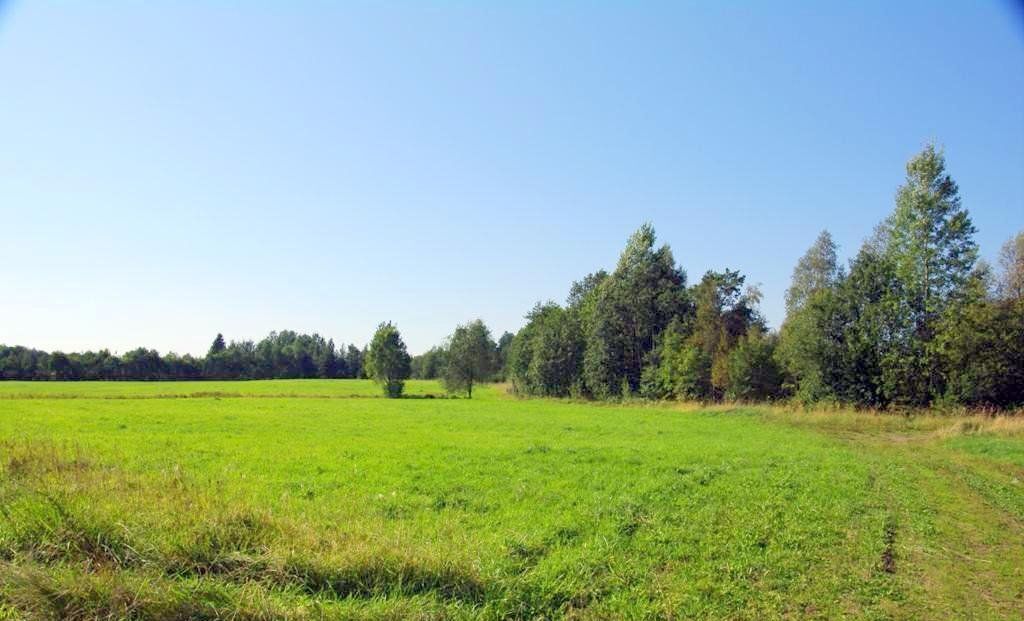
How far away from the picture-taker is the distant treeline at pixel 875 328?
3155 cm

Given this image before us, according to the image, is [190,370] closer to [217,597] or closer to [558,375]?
[558,375]

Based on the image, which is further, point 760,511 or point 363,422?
point 363,422

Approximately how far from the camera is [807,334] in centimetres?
3872

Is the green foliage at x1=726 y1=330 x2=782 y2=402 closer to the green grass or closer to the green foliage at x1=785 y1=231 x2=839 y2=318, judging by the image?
the green foliage at x1=785 y1=231 x2=839 y2=318

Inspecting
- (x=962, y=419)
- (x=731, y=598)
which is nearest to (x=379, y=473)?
(x=731, y=598)

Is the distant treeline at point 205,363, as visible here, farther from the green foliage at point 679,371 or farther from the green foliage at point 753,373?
the green foliage at point 753,373

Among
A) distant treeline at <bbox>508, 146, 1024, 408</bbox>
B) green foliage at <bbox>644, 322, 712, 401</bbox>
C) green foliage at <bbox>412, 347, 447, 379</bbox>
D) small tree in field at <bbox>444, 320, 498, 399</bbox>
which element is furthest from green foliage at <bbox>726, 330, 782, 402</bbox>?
green foliage at <bbox>412, 347, 447, 379</bbox>

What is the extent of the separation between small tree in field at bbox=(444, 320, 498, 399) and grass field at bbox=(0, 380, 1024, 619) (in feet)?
189

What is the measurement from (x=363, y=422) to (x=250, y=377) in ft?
369

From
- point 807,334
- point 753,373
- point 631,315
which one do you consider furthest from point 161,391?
point 807,334

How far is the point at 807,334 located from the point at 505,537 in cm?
3706

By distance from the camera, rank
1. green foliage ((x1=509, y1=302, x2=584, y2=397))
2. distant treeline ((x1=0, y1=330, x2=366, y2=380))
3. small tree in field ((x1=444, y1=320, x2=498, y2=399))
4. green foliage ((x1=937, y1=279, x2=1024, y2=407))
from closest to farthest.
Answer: green foliage ((x1=937, y1=279, x2=1024, y2=407)) → green foliage ((x1=509, y1=302, x2=584, y2=397)) → small tree in field ((x1=444, y1=320, x2=498, y2=399)) → distant treeline ((x1=0, y1=330, x2=366, y2=380))

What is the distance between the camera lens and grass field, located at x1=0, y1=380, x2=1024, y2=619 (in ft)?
17.2

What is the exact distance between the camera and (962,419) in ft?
90.1
